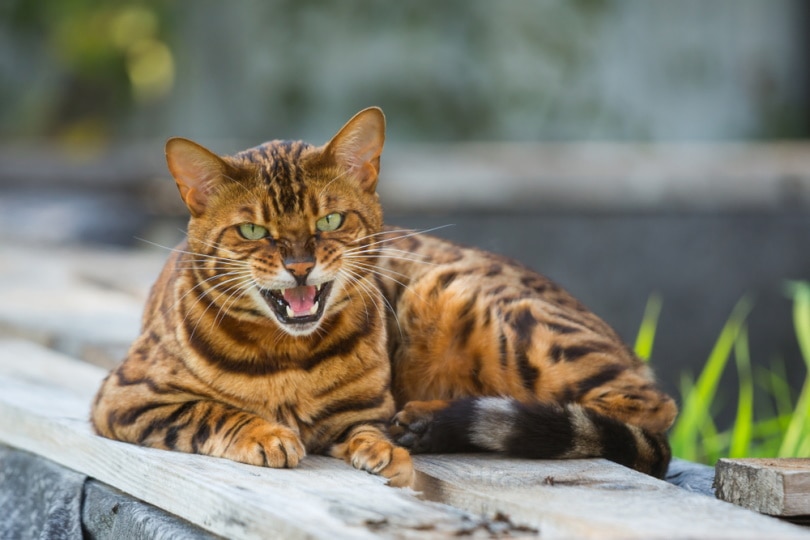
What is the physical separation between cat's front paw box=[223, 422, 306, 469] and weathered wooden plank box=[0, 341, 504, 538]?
0.03 metres

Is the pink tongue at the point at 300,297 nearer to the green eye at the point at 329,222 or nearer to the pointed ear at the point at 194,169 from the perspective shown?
the green eye at the point at 329,222

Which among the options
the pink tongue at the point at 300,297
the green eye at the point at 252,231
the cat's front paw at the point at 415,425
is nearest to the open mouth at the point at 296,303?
the pink tongue at the point at 300,297

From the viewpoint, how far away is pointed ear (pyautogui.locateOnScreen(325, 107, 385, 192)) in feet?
8.85

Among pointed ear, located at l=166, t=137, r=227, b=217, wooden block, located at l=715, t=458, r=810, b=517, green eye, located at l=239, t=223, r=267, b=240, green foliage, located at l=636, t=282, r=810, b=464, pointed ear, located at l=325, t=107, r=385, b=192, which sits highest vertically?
pointed ear, located at l=325, t=107, r=385, b=192

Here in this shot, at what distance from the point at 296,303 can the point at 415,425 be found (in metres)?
0.45

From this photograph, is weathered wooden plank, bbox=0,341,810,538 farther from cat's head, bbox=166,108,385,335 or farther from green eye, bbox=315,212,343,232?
green eye, bbox=315,212,343,232

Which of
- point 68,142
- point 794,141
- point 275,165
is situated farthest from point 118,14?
point 275,165

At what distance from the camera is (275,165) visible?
2680mm

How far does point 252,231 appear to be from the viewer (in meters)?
2.58

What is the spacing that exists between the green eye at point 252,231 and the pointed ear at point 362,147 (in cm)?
26

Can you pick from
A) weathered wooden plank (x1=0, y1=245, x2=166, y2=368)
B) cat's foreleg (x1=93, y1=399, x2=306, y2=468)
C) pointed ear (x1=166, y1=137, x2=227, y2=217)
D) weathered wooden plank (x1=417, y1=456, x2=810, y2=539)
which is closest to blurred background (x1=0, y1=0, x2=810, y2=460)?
weathered wooden plank (x1=0, y1=245, x2=166, y2=368)

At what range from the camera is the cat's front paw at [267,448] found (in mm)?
2414

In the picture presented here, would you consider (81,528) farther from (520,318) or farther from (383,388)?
(520,318)

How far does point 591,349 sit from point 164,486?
3.95ft
